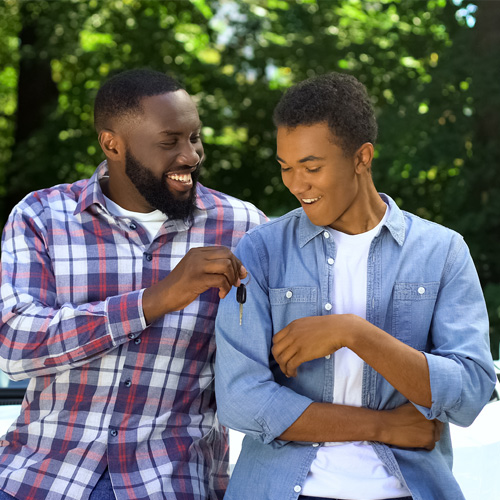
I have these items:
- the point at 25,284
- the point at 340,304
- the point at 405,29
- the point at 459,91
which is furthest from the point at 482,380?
the point at 405,29

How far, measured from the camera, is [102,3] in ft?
28.4

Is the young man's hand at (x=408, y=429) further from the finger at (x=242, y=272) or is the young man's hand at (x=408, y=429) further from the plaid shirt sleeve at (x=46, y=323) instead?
the plaid shirt sleeve at (x=46, y=323)

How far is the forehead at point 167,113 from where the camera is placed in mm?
2441

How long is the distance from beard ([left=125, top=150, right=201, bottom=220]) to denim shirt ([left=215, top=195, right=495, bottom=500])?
0.35 m

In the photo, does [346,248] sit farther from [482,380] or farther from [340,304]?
[482,380]

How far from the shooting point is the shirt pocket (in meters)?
2.03

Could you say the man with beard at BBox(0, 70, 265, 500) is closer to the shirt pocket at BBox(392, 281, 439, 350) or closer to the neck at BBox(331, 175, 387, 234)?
the neck at BBox(331, 175, 387, 234)

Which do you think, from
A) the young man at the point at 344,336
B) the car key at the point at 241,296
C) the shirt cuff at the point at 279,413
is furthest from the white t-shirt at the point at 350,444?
the car key at the point at 241,296

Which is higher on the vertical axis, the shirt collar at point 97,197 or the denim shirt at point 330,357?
the shirt collar at point 97,197

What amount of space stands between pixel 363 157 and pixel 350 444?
72 cm

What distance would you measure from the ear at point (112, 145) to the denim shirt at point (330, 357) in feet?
2.03

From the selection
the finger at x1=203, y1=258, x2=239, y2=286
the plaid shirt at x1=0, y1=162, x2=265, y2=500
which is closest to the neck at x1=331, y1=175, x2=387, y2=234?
the finger at x1=203, y1=258, x2=239, y2=286

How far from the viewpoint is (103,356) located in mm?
2326

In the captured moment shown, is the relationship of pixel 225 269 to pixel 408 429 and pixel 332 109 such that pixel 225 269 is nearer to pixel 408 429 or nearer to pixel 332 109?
pixel 332 109
